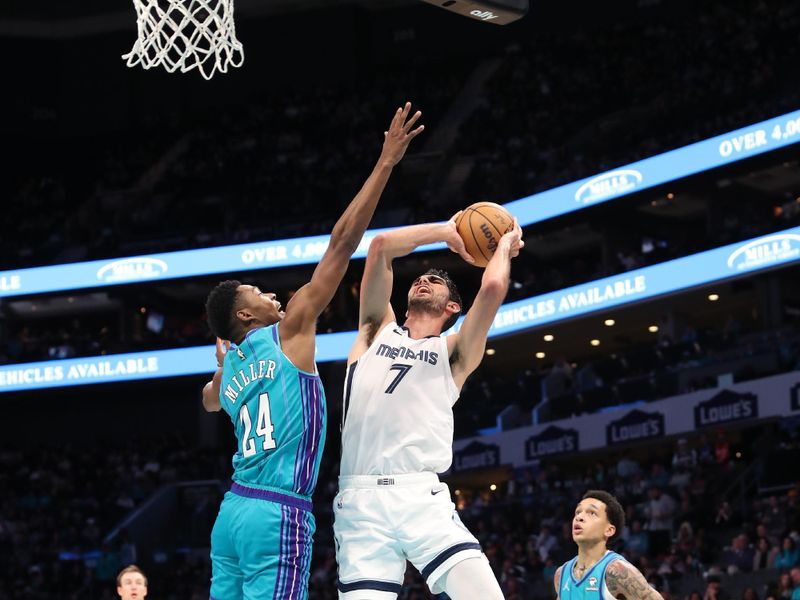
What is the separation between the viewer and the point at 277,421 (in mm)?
5301

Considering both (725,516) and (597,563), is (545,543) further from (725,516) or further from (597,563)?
(597,563)

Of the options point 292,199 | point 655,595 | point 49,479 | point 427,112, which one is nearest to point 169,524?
point 49,479

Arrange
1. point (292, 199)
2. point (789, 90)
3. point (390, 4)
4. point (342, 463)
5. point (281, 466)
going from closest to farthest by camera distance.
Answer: point (281, 466) < point (342, 463) < point (789, 90) < point (292, 199) < point (390, 4)

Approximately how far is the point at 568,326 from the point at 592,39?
26.1ft

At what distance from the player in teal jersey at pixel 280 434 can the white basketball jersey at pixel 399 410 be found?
14.6 inches

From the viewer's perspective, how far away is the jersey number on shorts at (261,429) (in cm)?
530

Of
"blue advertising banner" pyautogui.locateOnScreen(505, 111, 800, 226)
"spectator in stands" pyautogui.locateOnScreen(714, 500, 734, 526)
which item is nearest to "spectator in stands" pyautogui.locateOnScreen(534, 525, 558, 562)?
"spectator in stands" pyautogui.locateOnScreen(714, 500, 734, 526)

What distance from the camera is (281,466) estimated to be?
5.28m

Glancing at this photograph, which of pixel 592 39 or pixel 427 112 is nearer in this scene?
pixel 592 39

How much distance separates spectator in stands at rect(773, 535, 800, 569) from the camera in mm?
14218

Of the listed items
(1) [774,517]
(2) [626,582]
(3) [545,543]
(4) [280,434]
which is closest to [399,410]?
(4) [280,434]

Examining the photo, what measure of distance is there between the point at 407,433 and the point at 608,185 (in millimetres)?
19581

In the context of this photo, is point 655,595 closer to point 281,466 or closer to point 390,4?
point 281,466

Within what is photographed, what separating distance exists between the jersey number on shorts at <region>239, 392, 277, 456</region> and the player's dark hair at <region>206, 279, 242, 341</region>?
1.28 ft
